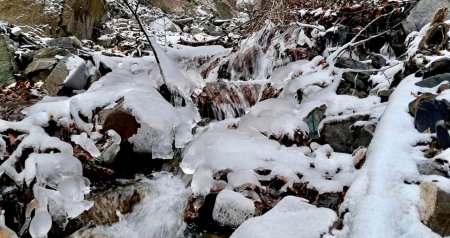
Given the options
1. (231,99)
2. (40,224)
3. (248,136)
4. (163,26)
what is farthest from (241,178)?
(163,26)

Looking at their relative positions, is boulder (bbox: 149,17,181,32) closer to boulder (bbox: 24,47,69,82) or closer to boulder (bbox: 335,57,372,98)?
boulder (bbox: 24,47,69,82)

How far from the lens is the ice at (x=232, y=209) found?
2.67 metres

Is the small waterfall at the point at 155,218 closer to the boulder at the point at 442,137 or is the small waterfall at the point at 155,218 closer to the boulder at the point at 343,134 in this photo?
the boulder at the point at 343,134

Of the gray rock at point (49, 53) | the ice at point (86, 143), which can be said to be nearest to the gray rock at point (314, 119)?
the ice at point (86, 143)

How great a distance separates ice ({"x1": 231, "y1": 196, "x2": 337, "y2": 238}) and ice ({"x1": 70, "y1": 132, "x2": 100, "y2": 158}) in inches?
71.4

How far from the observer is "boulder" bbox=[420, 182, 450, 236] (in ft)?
6.35

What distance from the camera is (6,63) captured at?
16.8 feet

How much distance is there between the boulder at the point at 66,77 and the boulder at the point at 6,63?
2.62 feet

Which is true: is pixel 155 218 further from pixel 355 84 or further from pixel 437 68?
pixel 437 68

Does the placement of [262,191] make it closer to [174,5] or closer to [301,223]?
[301,223]

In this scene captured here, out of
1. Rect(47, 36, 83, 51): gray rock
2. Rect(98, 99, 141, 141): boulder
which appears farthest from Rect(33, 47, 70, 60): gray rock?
Rect(98, 99, 141, 141): boulder

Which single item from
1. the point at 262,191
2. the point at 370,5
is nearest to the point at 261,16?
Answer: the point at 370,5

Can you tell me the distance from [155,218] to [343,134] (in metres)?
1.80

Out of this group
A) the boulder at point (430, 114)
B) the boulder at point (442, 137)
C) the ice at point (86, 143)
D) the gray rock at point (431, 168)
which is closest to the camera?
the gray rock at point (431, 168)
